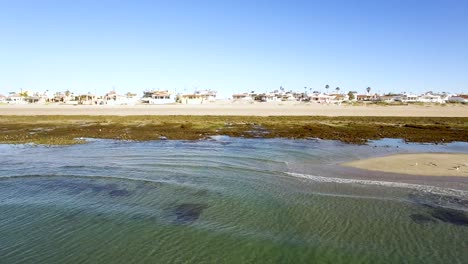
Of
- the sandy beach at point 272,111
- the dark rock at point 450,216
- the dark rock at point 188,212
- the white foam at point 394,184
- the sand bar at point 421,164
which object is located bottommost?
the dark rock at point 188,212

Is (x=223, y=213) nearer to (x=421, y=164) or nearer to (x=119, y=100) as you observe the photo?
(x=421, y=164)

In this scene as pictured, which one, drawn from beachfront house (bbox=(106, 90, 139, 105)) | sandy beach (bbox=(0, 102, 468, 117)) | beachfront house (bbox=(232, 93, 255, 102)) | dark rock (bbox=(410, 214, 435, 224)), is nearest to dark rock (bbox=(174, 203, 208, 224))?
dark rock (bbox=(410, 214, 435, 224))

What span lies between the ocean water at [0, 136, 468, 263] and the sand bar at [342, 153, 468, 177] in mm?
1518

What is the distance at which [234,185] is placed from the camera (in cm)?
1448

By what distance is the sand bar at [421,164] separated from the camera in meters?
16.2

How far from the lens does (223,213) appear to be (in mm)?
11312

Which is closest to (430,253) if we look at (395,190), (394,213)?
(394,213)

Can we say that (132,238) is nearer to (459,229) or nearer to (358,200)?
(358,200)

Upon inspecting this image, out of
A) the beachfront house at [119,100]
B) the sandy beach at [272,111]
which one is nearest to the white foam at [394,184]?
the sandy beach at [272,111]

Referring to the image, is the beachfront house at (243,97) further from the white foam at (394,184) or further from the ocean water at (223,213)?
the white foam at (394,184)

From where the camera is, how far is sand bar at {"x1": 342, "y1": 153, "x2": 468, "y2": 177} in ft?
53.3

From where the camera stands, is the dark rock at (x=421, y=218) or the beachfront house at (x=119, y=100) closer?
the dark rock at (x=421, y=218)

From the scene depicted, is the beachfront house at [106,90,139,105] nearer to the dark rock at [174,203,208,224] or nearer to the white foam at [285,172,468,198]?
the white foam at [285,172,468,198]

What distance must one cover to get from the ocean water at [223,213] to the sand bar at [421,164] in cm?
152
